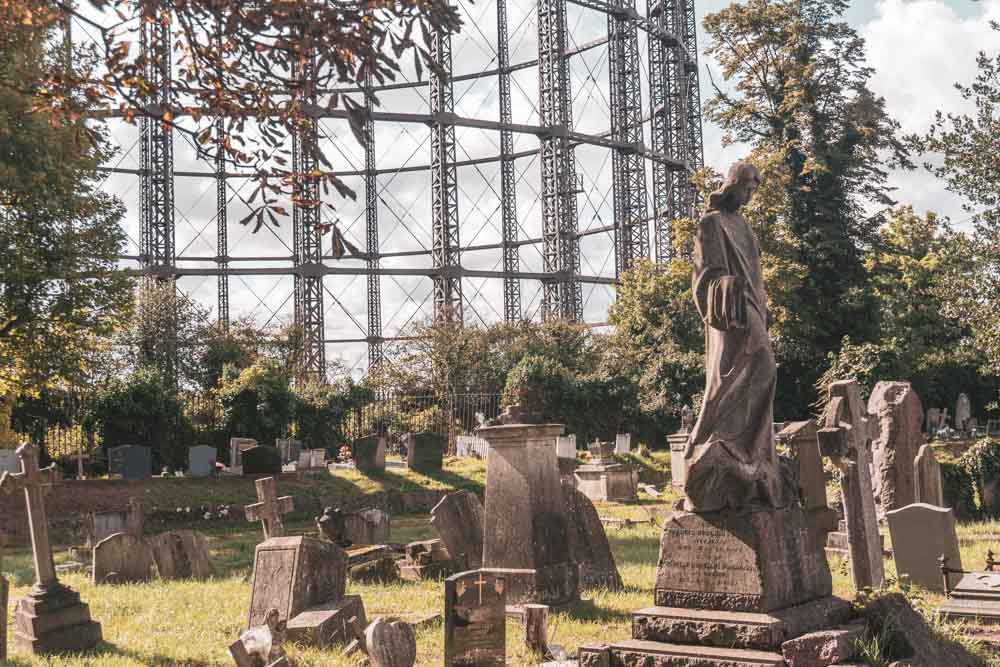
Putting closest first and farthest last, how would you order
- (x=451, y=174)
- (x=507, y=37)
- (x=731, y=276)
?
(x=731, y=276) < (x=451, y=174) < (x=507, y=37)

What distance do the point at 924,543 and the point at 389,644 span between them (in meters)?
5.60

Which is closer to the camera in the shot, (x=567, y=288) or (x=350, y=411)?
(x=350, y=411)

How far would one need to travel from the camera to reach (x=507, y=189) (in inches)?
1651

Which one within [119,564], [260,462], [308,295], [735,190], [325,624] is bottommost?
[119,564]

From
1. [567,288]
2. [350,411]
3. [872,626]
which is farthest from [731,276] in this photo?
[567,288]

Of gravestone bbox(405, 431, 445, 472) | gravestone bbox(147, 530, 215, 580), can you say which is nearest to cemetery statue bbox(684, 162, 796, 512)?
gravestone bbox(147, 530, 215, 580)

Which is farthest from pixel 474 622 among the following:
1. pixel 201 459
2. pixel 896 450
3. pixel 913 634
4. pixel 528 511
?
pixel 201 459

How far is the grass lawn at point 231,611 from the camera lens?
7.39 metres

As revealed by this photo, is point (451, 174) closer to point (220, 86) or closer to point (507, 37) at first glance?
point (507, 37)

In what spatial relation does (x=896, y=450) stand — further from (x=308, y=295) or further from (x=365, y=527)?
(x=308, y=295)

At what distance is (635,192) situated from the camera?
40.4 meters

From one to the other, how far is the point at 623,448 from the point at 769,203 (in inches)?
303

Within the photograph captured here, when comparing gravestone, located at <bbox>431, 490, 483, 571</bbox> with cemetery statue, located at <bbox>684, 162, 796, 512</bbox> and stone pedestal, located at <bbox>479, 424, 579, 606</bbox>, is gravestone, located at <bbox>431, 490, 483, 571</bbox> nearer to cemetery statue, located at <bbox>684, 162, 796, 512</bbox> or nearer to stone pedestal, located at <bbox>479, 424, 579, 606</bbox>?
stone pedestal, located at <bbox>479, 424, 579, 606</bbox>

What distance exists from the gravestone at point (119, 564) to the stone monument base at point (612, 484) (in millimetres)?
10936
